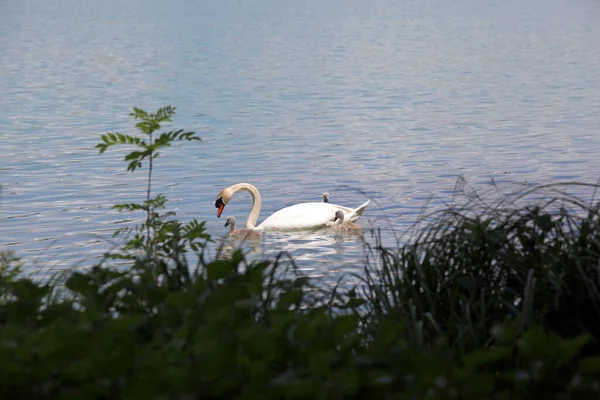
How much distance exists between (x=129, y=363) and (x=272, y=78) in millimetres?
28688

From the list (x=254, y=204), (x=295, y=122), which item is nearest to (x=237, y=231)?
(x=254, y=204)

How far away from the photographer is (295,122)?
2191 cm

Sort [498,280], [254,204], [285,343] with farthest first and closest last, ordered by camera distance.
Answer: [254,204] → [498,280] → [285,343]

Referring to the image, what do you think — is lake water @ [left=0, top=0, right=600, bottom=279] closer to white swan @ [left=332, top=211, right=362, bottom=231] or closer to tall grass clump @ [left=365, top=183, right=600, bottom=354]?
white swan @ [left=332, top=211, right=362, bottom=231]

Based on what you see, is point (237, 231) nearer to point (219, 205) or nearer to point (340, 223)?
point (219, 205)

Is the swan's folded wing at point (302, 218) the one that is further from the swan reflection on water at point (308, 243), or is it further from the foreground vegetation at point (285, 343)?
the foreground vegetation at point (285, 343)

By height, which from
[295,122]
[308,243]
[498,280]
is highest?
[295,122]

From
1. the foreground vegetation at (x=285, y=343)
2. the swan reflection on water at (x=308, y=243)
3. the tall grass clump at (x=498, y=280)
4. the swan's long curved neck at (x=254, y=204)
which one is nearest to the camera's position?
the foreground vegetation at (x=285, y=343)

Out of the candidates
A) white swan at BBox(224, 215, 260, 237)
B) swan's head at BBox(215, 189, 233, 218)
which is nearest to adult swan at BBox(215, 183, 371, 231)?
white swan at BBox(224, 215, 260, 237)

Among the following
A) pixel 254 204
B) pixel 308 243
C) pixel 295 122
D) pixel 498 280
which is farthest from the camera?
pixel 295 122

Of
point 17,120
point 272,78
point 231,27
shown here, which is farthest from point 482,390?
point 231,27

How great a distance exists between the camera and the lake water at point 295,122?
520 inches

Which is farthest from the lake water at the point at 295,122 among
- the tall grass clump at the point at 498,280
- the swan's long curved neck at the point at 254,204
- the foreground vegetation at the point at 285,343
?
the foreground vegetation at the point at 285,343

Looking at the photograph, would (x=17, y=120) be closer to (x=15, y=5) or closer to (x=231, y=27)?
(x=231, y=27)
